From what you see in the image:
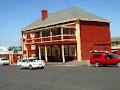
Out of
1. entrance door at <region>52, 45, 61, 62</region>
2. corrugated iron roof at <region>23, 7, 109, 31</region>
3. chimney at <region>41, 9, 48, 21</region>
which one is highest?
chimney at <region>41, 9, 48, 21</region>

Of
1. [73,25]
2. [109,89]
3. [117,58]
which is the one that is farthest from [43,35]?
[109,89]

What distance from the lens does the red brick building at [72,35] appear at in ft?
170

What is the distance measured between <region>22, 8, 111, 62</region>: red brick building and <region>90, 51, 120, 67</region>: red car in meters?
11.7

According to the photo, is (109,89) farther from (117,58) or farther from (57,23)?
(57,23)

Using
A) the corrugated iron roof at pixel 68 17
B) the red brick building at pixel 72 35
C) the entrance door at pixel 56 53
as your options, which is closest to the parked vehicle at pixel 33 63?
the red brick building at pixel 72 35

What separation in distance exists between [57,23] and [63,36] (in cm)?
386

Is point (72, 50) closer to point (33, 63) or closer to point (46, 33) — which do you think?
point (46, 33)

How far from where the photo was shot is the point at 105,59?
37.6 metres

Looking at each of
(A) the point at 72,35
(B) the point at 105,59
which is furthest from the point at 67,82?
(A) the point at 72,35

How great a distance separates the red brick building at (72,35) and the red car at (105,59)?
11.7m

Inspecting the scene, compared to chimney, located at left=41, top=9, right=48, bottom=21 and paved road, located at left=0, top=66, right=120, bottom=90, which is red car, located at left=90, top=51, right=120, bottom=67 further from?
chimney, located at left=41, top=9, right=48, bottom=21

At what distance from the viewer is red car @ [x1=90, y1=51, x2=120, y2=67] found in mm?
36219

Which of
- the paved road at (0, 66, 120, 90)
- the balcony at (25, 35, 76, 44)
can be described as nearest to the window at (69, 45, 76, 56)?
the balcony at (25, 35, 76, 44)

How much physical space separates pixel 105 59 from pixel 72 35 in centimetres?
1535
